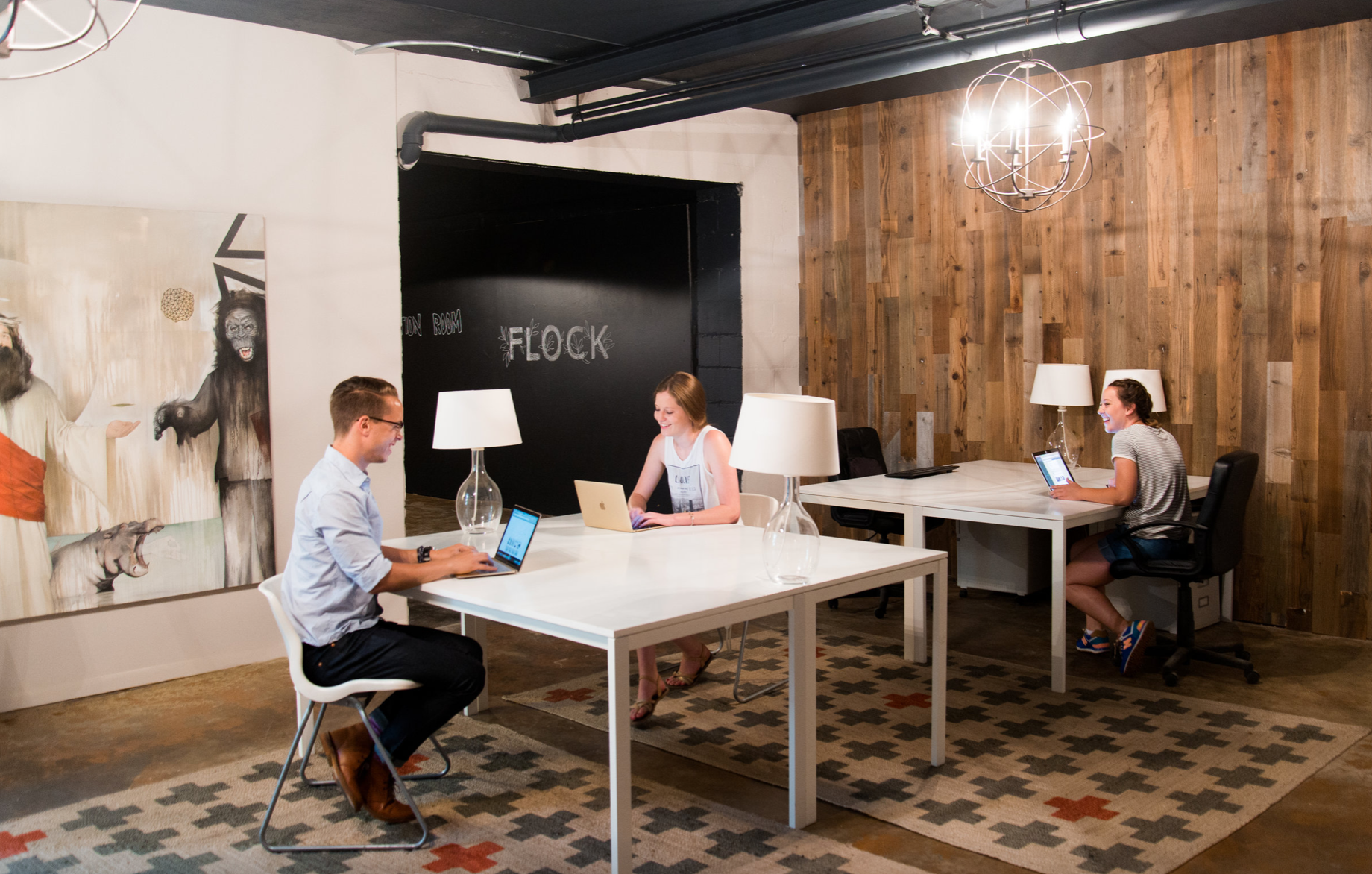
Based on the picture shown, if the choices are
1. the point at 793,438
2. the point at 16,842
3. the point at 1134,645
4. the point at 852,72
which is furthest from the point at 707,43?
the point at 16,842

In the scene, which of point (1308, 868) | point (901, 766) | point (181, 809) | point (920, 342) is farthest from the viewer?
point (920, 342)

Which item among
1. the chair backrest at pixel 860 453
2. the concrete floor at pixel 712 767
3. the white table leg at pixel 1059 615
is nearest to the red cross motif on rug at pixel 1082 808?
the concrete floor at pixel 712 767

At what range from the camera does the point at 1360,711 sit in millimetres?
4195

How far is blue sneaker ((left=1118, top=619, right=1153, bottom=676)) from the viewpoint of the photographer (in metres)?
4.63

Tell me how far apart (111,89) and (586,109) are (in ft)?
7.97

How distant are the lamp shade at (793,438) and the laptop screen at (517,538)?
2.49 ft

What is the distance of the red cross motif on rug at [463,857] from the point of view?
2.94 metres

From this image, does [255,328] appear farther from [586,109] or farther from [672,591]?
[672,591]

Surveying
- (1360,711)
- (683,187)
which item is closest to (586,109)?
(683,187)

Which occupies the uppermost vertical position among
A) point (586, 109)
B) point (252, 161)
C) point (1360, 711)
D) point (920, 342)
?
point (586, 109)

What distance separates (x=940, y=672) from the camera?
3639 mm

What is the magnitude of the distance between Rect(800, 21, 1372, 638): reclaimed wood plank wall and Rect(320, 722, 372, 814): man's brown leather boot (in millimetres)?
4356

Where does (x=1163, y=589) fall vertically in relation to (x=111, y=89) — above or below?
below

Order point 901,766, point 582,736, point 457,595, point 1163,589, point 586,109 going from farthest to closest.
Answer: point 586,109
point 1163,589
point 582,736
point 901,766
point 457,595
